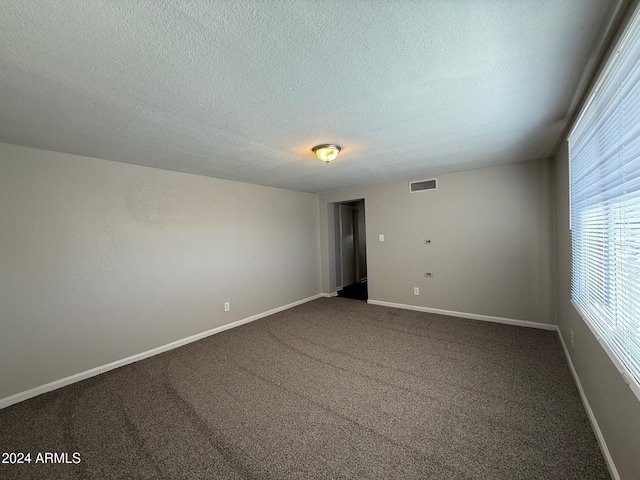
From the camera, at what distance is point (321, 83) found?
1.53 m

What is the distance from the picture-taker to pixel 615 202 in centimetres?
137

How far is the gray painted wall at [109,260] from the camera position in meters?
2.34

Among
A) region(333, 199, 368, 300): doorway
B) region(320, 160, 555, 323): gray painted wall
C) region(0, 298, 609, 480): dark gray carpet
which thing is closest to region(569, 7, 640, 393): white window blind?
region(0, 298, 609, 480): dark gray carpet

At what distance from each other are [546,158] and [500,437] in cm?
339

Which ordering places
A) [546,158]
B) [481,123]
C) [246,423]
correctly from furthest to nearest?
[546,158]
[481,123]
[246,423]

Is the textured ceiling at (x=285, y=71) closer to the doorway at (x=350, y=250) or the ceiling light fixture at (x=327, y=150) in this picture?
the ceiling light fixture at (x=327, y=150)

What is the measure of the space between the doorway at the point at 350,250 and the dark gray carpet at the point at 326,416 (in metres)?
2.88

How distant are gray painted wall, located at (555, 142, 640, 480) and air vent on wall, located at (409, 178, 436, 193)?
1540mm

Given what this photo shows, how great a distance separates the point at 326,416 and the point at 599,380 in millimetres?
1801

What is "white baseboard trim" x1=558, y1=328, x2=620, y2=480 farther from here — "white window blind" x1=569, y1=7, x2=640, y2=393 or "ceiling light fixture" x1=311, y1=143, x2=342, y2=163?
"ceiling light fixture" x1=311, y1=143, x2=342, y2=163

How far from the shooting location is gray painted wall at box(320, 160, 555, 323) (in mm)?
3457

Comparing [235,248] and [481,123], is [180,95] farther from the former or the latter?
[235,248]

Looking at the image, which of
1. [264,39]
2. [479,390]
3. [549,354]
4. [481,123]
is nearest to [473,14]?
[264,39]

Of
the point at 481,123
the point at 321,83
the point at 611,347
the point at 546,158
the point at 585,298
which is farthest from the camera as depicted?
the point at 546,158
